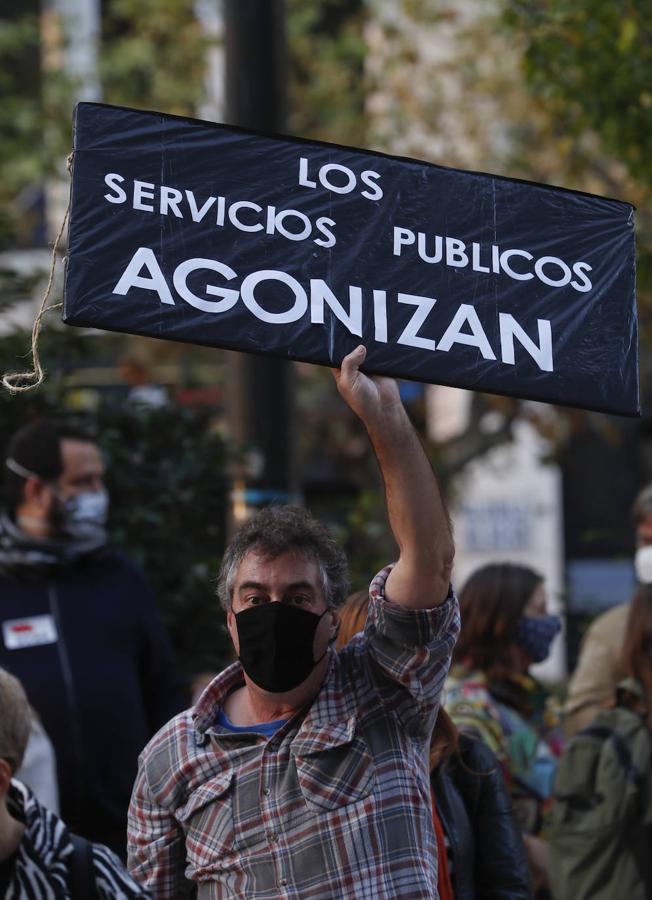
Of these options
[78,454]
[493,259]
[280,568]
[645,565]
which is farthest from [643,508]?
[280,568]

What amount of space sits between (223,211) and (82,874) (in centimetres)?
136

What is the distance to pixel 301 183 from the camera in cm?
315

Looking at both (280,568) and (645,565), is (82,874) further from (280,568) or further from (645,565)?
(645,565)

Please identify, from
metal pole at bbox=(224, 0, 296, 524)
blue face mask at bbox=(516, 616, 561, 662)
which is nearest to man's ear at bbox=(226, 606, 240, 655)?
blue face mask at bbox=(516, 616, 561, 662)

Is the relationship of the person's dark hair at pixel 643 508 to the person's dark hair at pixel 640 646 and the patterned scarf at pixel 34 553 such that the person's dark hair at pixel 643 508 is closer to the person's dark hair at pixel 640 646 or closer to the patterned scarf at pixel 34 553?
the person's dark hair at pixel 640 646

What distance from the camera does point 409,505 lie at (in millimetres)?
2799

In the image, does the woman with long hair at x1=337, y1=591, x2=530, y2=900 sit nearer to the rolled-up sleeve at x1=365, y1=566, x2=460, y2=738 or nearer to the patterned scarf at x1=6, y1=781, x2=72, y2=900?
the rolled-up sleeve at x1=365, y1=566, x2=460, y2=738

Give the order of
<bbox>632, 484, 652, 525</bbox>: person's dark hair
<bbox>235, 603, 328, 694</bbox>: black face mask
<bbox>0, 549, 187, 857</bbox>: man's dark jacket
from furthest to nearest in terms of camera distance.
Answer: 1. <bbox>632, 484, 652, 525</bbox>: person's dark hair
2. <bbox>0, 549, 187, 857</bbox>: man's dark jacket
3. <bbox>235, 603, 328, 694</bbox>: black face mask

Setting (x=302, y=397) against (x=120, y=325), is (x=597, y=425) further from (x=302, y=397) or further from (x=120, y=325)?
(x=120, y=325)

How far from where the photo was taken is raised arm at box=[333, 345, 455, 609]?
280 cm

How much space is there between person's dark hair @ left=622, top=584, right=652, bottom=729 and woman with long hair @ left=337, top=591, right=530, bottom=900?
3.37ft

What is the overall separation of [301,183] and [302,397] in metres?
10.1

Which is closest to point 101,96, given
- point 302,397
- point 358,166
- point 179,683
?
point 302,397

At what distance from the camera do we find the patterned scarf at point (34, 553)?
14.7ft
